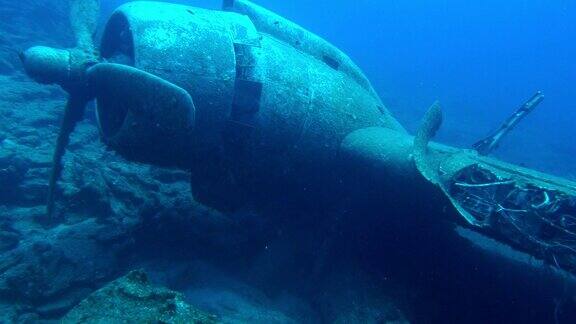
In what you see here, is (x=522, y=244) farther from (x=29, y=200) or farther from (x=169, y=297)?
(x=29, y=200)

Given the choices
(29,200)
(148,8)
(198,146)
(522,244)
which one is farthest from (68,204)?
(522,244)

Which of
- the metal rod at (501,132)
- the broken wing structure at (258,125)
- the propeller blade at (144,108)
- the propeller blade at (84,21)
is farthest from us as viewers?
the metal rod at (501,132)

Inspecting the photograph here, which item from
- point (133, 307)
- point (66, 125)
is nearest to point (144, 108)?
point (66, 125)

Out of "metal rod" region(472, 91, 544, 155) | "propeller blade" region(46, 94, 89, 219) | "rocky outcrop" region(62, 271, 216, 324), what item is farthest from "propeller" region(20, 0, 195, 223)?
"metal rod" region(472, 91, 544, 155)

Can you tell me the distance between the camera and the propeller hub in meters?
4.85

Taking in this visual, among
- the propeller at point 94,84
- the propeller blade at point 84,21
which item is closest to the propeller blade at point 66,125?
the propeller at point 94,84

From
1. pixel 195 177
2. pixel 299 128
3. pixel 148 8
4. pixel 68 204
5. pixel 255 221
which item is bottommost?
pixel 68 204

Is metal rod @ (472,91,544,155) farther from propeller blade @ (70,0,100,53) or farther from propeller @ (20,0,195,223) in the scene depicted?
propeller blade @ (70,0,100,53)

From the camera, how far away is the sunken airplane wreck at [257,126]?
4.51 metres

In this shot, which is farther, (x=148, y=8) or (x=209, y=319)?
(x=148, y=8)

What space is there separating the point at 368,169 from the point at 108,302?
404 centimetres

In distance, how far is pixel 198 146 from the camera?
5.34 meters

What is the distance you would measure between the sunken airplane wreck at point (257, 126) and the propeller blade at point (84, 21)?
0.07 feet

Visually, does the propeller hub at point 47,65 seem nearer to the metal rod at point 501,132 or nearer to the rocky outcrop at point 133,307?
the rocky outcrop at point 133,307
